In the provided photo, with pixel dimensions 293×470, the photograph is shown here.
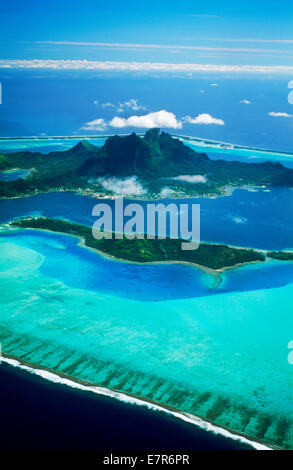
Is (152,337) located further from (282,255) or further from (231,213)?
(231,213)

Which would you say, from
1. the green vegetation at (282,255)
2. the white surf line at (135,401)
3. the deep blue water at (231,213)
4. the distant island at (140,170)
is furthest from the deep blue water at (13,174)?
the white surf line at (135,401)

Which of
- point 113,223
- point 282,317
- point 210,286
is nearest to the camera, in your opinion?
point 282,317

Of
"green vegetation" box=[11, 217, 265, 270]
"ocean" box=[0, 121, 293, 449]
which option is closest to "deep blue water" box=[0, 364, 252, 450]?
"ocean" box=[0, 121, 293, 449]

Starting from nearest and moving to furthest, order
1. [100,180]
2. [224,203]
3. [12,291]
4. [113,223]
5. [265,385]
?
[265,385]
[12,291]
[113,223]
[224,203]
[100,180]

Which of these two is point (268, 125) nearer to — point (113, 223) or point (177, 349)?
point (113, 223)

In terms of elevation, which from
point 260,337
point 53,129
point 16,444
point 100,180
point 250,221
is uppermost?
point 53,129

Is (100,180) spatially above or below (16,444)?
above

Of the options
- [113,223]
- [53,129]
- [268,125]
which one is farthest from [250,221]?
[268,125]

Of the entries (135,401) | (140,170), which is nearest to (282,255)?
(135,401)
